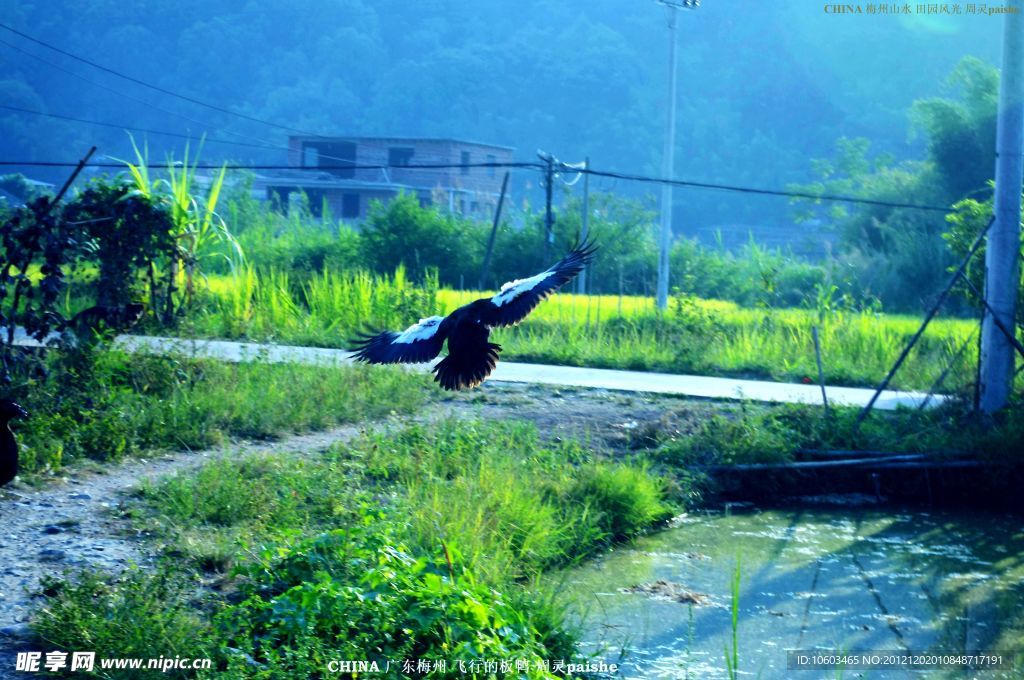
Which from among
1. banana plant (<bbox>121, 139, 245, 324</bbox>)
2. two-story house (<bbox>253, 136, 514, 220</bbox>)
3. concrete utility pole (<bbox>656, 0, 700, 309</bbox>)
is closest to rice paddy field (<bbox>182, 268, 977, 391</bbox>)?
banana plant (<bbox>121, 139, 245, 324</bbox>)

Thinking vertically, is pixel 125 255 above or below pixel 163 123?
below

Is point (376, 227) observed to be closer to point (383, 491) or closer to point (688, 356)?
point (688, 356)

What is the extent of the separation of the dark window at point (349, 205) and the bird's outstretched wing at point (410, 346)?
31368 millimetres

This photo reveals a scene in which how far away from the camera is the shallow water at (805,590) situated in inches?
210

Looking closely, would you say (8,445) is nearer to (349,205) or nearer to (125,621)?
(125,621)

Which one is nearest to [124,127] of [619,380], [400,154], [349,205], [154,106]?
[154,106]

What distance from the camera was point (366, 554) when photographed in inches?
181

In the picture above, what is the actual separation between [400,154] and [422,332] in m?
28.9

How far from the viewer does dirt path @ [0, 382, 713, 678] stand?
505cm

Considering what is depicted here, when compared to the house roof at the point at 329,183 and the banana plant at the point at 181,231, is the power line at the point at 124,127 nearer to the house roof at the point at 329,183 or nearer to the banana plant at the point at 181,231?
the house roof at the point at 329,183

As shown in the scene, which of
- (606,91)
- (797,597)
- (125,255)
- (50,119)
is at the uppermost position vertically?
(606,91)

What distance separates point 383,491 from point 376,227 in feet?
51.3

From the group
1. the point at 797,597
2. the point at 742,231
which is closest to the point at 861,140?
the point at 742,231

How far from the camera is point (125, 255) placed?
36.1 ft
